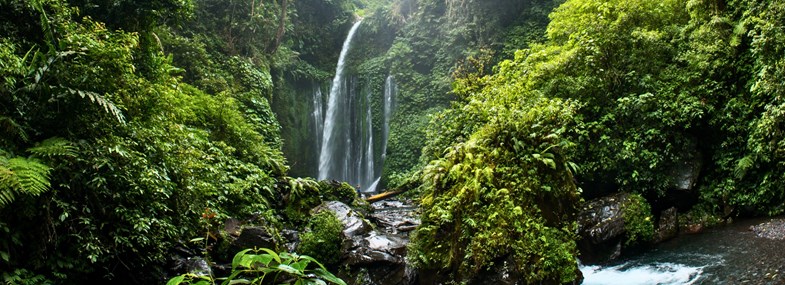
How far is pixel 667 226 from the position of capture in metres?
8.73

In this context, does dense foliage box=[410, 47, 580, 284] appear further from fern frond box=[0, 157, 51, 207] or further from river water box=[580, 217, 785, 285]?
fern frond box=[0, 157, 51, 207]

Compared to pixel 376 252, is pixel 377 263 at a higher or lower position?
lower

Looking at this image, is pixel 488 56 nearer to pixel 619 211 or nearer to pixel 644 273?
pixel 619 211

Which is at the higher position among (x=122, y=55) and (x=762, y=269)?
(x=122, y=55)

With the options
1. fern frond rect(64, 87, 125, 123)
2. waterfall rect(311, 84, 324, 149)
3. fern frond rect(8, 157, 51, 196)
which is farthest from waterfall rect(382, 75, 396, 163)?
fern frond rect(8, 157, 51, 196)

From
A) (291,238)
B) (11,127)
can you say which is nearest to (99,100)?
(11,127)

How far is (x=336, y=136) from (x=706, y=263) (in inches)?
677

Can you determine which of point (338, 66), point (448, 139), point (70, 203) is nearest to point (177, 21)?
point (70, 203)

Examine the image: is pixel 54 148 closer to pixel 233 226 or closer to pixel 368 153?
pixel 233 226

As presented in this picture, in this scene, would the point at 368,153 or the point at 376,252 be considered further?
the point at 368,153

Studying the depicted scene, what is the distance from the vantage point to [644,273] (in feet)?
22.4

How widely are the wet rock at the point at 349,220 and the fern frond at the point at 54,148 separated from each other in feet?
14.0

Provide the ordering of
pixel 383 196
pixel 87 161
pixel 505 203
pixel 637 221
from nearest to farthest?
pixel 87 161 → pixel 505 203 → pixel 637 221 → pixel 383 196

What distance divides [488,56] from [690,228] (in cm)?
1119
